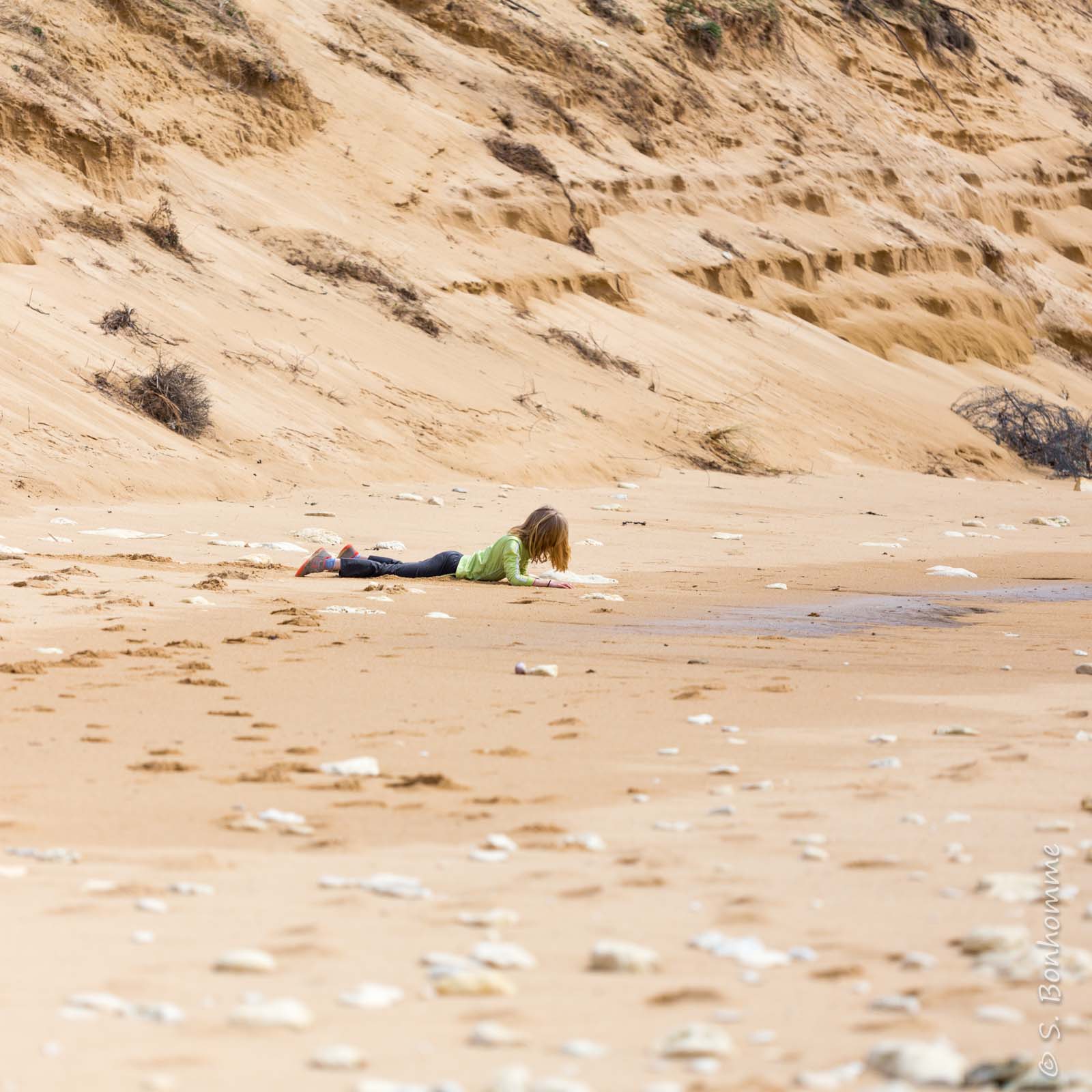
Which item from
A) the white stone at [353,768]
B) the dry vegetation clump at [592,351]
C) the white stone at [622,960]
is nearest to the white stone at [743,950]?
the white stone at [622,960]

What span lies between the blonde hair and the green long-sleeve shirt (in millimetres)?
72

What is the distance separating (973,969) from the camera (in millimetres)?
2771

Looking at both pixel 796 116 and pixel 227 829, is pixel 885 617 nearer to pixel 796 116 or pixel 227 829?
pixel 227 829

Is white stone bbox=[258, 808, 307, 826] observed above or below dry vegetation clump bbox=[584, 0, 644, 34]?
below

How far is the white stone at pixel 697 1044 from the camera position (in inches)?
93.2

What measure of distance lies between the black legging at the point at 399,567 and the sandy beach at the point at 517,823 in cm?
18

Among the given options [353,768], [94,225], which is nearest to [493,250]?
[94,225]

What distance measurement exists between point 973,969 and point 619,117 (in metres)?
25.1

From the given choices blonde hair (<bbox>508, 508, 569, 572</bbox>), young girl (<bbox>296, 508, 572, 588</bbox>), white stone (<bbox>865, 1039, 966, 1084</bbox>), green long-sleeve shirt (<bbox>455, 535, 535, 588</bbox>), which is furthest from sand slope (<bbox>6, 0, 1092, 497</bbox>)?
white stone (<bbox>865, 1039, 966, 1084</bbox>)

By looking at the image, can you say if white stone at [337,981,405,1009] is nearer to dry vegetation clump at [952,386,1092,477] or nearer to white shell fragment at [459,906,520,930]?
white shell fragment at [459,906,520,930]

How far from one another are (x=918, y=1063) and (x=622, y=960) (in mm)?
670

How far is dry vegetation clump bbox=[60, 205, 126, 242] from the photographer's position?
17344mm

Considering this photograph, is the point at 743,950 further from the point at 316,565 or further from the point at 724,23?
the point at 724,23

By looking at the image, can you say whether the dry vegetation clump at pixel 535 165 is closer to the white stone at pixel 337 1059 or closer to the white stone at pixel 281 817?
the white stone at pixel 281 817
